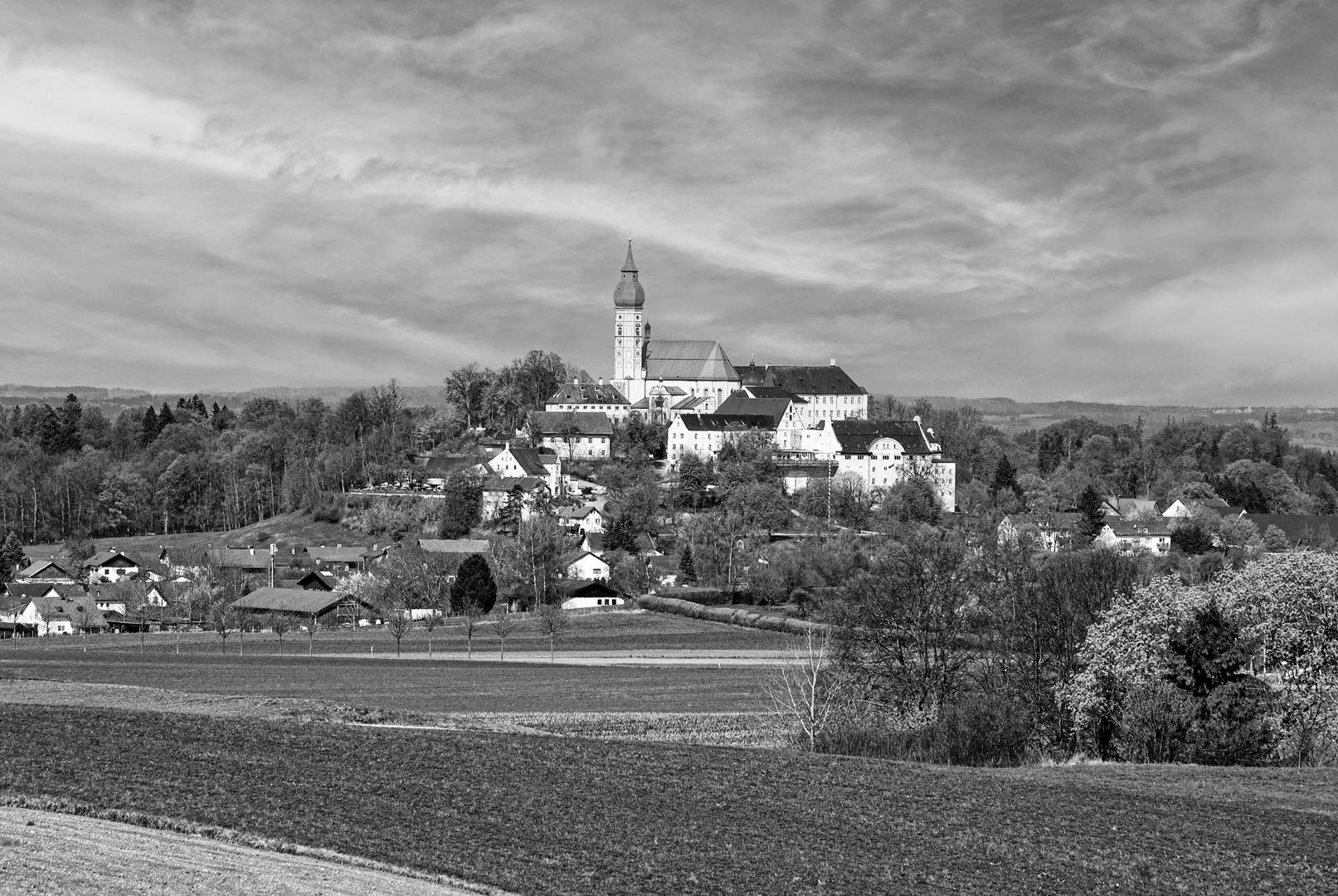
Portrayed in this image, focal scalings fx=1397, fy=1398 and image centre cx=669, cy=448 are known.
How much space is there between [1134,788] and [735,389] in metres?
138

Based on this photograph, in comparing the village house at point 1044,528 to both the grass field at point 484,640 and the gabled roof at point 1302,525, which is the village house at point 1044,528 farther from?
the grass field at point 484,640

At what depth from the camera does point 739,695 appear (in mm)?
45500

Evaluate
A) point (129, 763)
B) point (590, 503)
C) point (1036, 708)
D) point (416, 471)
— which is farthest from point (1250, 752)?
point (416, 471)

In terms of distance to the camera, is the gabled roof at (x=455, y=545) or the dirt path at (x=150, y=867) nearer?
the dirt path at (x=150, y=867)

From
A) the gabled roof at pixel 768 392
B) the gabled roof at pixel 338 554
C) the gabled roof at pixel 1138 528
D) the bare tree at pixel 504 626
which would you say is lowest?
the bare tree at pixel 504 626

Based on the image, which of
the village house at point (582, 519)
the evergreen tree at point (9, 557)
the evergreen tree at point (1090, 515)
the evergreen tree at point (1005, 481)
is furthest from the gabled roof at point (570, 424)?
the evergreen tree at point (9, 557)

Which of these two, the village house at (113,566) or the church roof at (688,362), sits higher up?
the church roof at (688,362)

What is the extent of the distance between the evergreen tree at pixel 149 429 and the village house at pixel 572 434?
187ft

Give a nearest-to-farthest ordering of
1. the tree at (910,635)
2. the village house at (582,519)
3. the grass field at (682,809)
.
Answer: the grass field at (682,809) < the tree at (910,635) < the village house at (582,519)

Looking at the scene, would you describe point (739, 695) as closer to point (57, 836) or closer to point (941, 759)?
point (941, 759)

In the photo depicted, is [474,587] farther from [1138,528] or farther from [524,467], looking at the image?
[1138,528]

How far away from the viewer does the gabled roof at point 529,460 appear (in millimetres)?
132375

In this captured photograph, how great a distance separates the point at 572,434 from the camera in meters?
144

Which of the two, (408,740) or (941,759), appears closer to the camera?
(408,740)
